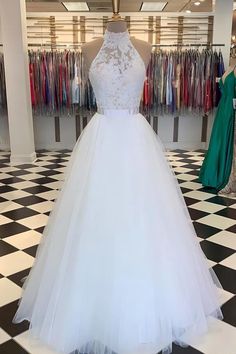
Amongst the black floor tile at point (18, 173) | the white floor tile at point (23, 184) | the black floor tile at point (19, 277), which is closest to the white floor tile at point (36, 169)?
the black floor tile at point (18, 173)

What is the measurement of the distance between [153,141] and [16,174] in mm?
3595

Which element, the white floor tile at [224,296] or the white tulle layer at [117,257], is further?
the white floor tile at [224,296]

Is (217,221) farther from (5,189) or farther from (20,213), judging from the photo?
(5,189)

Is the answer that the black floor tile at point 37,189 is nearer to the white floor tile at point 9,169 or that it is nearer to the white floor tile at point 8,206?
the white floor tile at point 8,206

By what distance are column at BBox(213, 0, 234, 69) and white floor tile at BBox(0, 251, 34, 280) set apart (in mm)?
4958

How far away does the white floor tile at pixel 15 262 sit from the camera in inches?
Answer: 101

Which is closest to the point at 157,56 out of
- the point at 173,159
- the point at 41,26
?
the point at 173,159

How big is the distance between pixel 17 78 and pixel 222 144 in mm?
3099

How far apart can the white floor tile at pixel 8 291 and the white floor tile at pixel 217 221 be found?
179 cm

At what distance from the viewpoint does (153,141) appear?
198cm

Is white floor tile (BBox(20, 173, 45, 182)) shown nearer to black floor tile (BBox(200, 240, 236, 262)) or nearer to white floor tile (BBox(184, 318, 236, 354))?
black floor tile (BBox(200, 240, 236, 262))

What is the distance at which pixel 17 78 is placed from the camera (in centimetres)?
555

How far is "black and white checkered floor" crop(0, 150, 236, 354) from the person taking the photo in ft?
6.17

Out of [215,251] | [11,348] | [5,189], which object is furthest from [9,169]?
[11,348]
